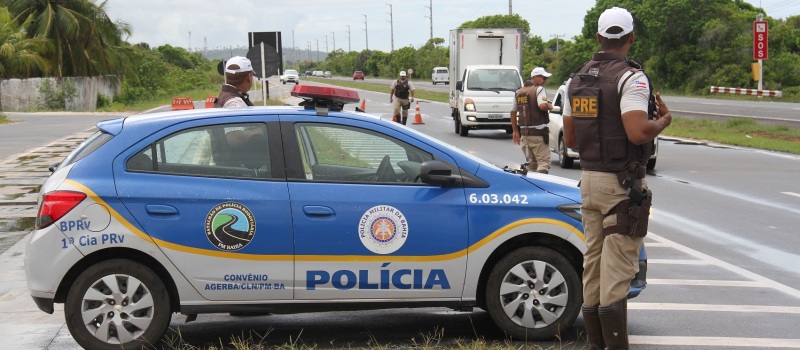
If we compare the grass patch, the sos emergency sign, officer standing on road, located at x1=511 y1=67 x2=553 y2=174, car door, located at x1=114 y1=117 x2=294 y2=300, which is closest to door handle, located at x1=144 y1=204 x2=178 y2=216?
car door, located at x1=114 y1=117 x2=294 y2=300

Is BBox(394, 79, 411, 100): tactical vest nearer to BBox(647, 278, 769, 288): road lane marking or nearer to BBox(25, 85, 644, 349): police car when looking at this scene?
BBox(647, 278, 769, 288): road lane marking

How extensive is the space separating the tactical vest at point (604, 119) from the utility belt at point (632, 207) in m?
0.05

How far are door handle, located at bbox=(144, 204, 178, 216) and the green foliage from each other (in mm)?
41223

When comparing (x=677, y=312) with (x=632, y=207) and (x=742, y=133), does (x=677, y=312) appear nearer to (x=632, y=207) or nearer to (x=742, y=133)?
(x=632, y=207)

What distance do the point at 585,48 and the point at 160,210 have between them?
69585 mm

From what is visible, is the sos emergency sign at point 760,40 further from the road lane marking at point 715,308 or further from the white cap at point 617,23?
the white cap at point 617,23

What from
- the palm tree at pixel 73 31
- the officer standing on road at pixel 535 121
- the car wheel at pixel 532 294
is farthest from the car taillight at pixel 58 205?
the palm tree at pixel 73 31

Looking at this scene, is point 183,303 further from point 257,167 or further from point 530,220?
point 530,220

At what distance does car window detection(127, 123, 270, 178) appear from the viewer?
638 cm

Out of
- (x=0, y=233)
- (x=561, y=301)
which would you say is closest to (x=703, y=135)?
(x=0, y=233)

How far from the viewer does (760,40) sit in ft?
178

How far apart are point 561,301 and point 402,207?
120 centimetres

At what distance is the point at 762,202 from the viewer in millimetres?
13961

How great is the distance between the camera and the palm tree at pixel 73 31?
48.2 meters
